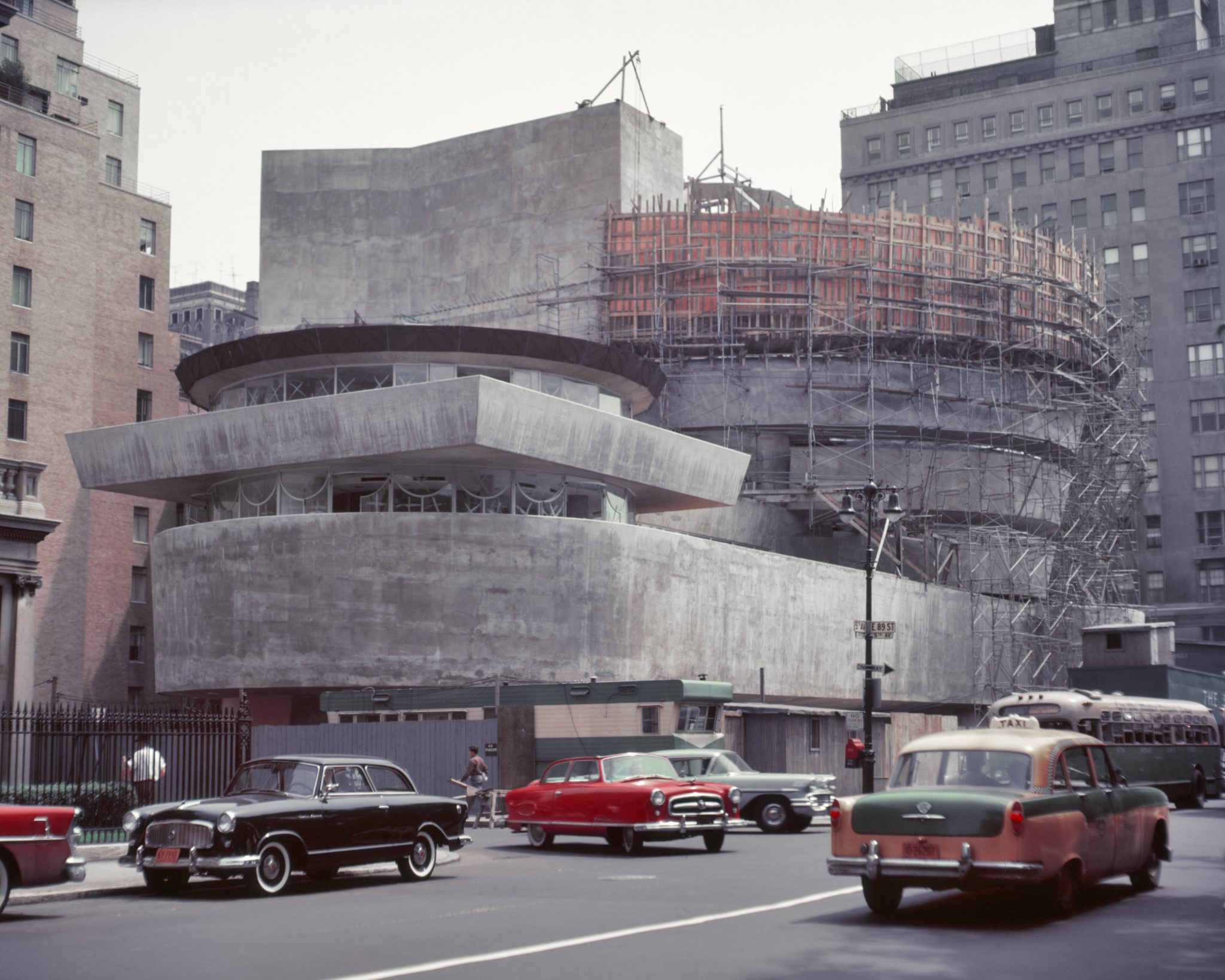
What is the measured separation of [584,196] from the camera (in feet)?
201

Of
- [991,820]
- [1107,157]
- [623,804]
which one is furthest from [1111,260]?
[991,820]

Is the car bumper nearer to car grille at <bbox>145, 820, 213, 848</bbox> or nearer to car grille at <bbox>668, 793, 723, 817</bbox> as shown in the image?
car grille at <bbox>145, 820, 213, 848</bbox>

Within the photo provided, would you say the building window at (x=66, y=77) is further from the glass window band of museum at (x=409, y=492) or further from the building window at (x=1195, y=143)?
the building window at (x=1195, y=143)

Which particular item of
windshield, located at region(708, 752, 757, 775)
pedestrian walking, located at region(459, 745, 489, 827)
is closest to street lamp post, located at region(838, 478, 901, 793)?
windshield, located at region(708, 752, 757, 775)

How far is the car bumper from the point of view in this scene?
513 inches

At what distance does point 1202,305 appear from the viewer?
9288cm

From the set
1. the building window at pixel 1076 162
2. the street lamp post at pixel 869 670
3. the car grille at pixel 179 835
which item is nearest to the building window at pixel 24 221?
the street lamp post at pixel 869 670

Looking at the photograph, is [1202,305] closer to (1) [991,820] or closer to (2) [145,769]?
(2) [145,769]

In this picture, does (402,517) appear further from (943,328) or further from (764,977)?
(764,977)

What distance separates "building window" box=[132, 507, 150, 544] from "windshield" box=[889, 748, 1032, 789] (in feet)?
189

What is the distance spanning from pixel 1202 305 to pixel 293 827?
8693 centimetres

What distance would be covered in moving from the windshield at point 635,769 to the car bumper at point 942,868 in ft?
31.1

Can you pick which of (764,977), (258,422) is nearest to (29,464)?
(258,422)

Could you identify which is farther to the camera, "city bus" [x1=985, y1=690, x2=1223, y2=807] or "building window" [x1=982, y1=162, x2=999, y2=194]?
"building window" [x1=982, y1=162, x2=999, y2=194]
